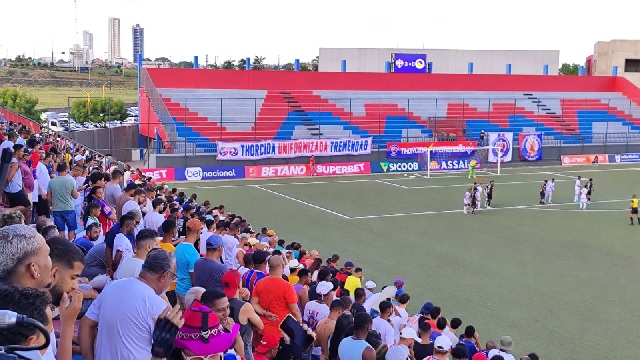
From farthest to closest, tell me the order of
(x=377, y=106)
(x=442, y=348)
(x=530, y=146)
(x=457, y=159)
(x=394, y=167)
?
(x=377, y=106), (x=530, y=146), (x=457, y=159), (x=394, y=167), (x=442, y=348)

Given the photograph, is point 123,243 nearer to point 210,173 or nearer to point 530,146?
point 210,173

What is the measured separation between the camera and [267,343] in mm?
7715

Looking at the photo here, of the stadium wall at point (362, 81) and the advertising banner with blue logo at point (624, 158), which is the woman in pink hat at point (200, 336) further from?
the advertising banner with blue logo at point (624, 158)

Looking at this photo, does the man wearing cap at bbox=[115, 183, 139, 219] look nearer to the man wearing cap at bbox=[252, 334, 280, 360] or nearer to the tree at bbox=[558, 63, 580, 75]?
the man wearing cap at bbox=[252, 334, 280, 360]

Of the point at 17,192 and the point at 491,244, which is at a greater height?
the point at 17,192

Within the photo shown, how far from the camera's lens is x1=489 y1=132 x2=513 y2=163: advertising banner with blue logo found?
46759mm

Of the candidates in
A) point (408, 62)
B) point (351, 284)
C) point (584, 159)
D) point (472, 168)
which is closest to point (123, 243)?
point (351, 284)

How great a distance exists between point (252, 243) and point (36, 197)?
13.1 ft

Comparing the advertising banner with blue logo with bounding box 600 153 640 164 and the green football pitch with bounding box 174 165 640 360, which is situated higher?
the advertising banner with blue logo with bounding box 600 153 640 164

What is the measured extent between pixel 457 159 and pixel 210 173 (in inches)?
637

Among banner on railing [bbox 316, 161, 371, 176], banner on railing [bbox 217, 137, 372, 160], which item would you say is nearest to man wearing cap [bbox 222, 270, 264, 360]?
banner on railing [bbox 217, 137, 372, 160]

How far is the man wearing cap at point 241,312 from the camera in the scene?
696 centimetres

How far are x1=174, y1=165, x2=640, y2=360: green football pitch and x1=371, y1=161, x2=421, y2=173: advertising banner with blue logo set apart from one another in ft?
7.17

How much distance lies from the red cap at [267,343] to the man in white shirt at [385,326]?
165cm
